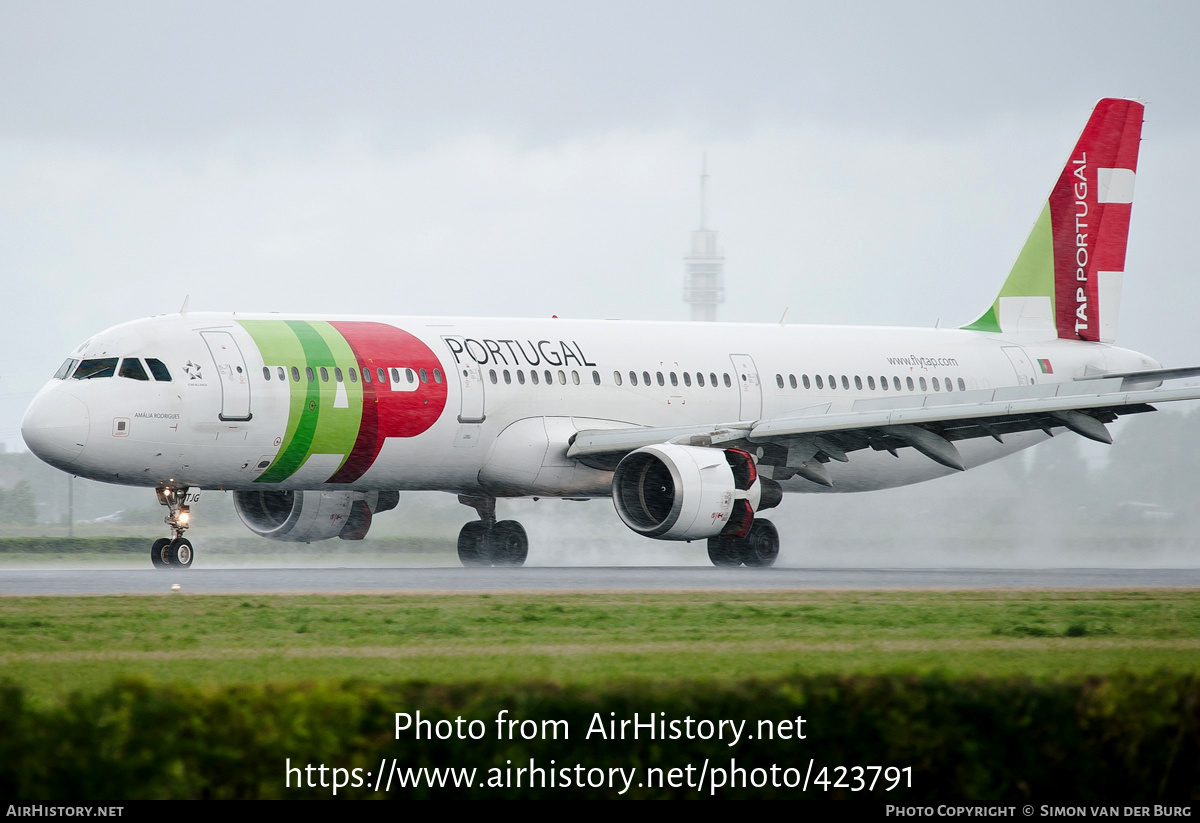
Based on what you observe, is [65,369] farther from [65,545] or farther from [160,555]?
[65,545]

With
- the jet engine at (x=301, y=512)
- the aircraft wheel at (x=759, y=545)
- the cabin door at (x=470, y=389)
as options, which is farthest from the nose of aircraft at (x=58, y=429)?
the aircraft wheel at (x=759, y=545)

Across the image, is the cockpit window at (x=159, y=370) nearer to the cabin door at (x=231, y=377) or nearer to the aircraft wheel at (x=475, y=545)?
the cabin door at (x=231, y=377)

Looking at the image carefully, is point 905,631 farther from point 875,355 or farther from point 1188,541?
point 1188,541

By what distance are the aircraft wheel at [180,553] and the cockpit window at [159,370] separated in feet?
7.48

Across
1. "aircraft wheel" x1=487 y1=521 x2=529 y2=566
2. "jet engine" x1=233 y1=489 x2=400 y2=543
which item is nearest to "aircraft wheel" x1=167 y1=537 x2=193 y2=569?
"jet engine" x1=233 y1=489 x2=400 y2=543

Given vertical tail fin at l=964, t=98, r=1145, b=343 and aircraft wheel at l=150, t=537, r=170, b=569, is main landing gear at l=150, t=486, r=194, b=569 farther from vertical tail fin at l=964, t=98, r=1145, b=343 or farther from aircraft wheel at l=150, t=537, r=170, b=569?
vertical tail fin at l=964, t=98, r=1145, b=343

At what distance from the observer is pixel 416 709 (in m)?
6.76

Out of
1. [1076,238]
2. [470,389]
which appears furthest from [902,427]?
[1076,238]

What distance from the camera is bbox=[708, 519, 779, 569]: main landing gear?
26297 mm

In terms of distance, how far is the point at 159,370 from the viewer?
21.8 m

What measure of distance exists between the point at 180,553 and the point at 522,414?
19.4 feet

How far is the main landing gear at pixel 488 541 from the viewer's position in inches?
1085

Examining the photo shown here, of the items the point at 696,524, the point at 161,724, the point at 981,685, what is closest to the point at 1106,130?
the point at 696,524

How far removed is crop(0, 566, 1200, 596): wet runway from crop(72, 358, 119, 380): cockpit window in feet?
9.11
